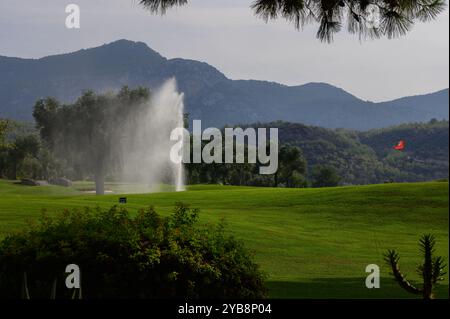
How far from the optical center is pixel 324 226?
98.0ft

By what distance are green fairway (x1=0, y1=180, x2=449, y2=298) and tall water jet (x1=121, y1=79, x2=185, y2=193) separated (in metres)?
31.2

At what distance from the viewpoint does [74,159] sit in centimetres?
7719

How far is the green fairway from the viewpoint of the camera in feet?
50.8

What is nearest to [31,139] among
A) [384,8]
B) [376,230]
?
[376,230]

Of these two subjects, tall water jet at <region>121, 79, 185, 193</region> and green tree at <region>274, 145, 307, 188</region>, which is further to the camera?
green tree at <region>274, 145, 307, 188</region>

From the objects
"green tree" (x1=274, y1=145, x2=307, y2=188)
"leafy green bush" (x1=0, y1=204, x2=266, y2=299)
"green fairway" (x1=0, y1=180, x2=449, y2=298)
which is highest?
"green tree" (x1=274, y1=145, x2=307, y2=188)

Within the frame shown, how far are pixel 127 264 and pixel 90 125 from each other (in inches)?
2740

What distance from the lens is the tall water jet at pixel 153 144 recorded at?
3051 inches

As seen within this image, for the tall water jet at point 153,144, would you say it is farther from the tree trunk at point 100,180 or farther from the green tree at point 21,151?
the green tree at point 21,151

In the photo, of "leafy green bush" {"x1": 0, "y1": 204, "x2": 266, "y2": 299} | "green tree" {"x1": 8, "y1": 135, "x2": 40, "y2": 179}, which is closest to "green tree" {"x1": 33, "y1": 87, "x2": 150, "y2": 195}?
"green tree" {"x1": 8, "y1": 135, "x2": 40, "y2": 179}

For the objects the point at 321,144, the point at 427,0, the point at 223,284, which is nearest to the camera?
the point at 223,284

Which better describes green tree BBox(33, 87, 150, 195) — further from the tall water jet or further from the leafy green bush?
the leafy green bush
